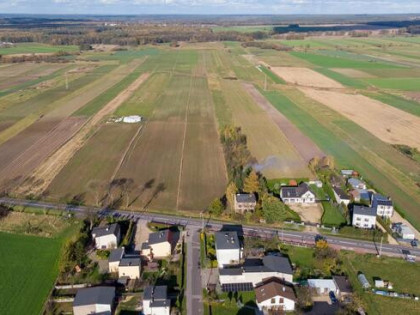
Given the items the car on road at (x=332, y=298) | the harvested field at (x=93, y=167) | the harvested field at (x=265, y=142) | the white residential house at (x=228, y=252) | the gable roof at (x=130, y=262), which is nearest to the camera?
the car on road at (x=332, y=298)

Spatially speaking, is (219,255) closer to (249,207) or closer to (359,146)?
(249,207)

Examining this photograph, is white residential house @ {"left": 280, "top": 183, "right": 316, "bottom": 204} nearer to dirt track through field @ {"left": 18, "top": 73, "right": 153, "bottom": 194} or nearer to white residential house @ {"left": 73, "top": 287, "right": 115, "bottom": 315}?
white residential house @ {"left": 73, "top": 287, "right": 115, "bottom": 315}

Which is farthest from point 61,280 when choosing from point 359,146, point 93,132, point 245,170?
point 359,146

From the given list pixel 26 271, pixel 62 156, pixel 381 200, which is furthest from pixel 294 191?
pixel 62 156

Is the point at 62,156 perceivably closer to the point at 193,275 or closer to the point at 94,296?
the point at 94,296

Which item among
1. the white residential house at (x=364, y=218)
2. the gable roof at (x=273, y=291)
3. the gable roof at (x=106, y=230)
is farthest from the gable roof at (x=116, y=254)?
the white residential house at (x=364, y=218)

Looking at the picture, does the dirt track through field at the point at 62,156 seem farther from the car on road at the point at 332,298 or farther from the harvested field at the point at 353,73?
the harvested field at the point at 353,73
